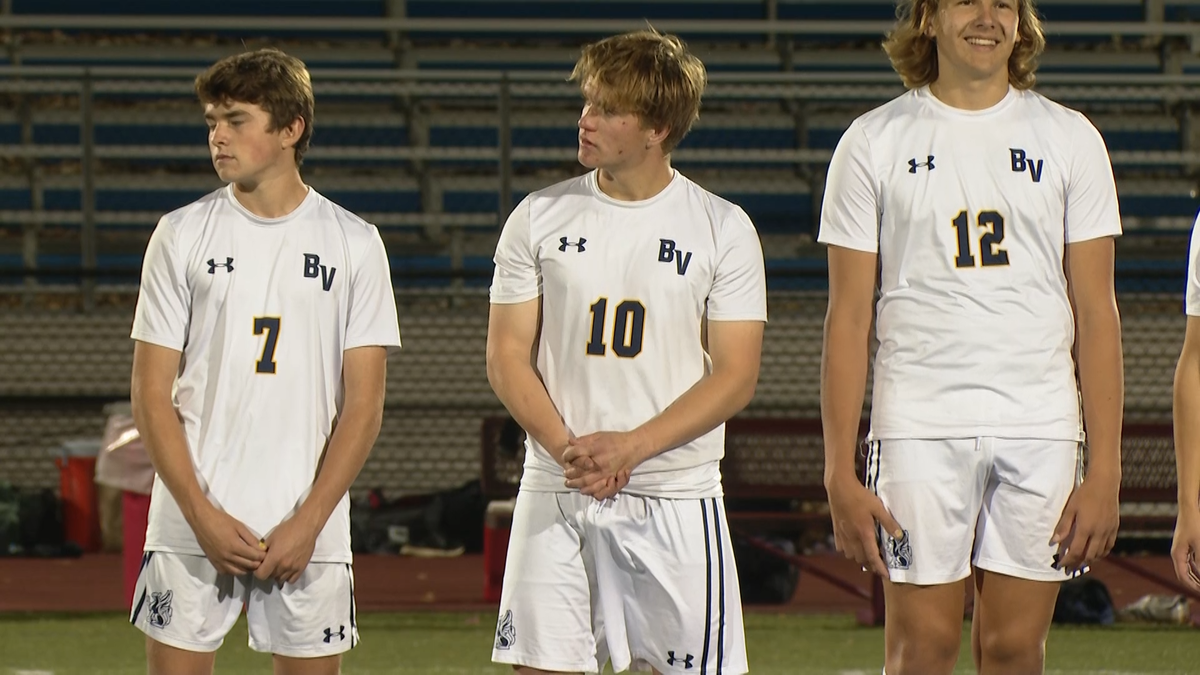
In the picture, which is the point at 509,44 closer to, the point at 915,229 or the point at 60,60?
the point at 60,60

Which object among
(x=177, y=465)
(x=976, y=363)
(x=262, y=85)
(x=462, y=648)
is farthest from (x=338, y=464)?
(x=462, y=648)

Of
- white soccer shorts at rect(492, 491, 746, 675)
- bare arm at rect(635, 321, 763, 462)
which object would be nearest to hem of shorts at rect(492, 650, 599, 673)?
white soccer shorts at rect(492, 491, 746, 675)

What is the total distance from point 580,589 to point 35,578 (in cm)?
660

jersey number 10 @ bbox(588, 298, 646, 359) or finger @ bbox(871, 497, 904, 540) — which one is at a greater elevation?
jersey number 10 @ bbox(588, 298, 646, 359)

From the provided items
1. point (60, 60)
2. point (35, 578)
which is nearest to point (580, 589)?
point (35, 578)

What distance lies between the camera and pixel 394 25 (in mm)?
13133

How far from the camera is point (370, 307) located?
349 centimetres

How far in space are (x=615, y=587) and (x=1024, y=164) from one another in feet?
3.73

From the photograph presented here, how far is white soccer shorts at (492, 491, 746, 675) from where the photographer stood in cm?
334

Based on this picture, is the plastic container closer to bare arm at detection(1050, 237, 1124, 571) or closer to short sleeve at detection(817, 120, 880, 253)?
short sleeve at detection(817, 120, 880, 253)

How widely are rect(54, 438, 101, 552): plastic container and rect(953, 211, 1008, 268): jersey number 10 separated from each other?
7.99m

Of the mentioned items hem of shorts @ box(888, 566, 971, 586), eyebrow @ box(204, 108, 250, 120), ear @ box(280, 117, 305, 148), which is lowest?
hem of shorts @ box(888, 566, 971, 586)

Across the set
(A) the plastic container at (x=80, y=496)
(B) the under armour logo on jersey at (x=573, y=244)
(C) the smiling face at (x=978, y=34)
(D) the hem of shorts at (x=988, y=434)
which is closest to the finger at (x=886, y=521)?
(D) the hem of shorts at (x=988, y=434)

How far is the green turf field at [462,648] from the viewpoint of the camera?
A: 636 centimetres
